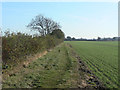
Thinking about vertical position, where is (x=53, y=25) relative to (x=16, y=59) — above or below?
above

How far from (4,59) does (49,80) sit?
280cm

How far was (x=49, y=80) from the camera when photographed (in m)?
7.29

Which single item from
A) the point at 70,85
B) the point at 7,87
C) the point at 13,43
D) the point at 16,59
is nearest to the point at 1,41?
the point at 13,43

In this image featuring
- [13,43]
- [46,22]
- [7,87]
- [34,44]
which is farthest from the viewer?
[46,22]

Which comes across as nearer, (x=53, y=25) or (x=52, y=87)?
(x=52, y=87)

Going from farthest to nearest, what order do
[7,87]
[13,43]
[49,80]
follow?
[13,43], [49,80], [7,87]

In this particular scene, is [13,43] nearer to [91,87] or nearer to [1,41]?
[1,41]

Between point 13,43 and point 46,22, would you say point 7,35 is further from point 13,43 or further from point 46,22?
point 46,22

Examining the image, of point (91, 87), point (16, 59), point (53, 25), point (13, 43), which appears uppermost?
point (53, 25)

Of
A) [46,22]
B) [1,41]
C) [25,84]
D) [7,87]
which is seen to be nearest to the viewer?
[7,87]

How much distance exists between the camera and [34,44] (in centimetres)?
1379

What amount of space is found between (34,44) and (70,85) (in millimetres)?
8043

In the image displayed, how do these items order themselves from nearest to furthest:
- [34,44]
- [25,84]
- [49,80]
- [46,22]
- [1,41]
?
[25,84]
[49,80]
[1,41]
[34,44]
[46,22]

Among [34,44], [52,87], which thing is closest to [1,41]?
[52,87]
